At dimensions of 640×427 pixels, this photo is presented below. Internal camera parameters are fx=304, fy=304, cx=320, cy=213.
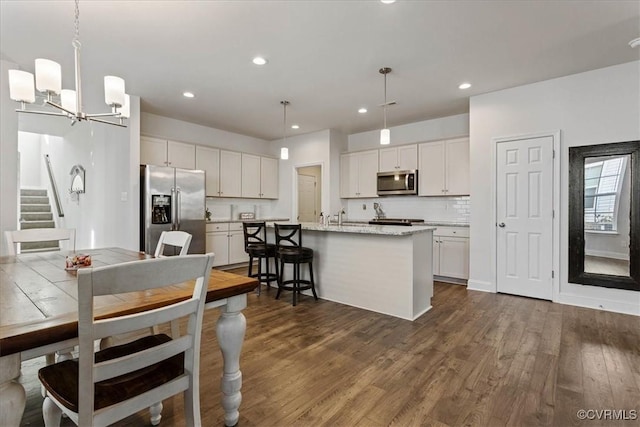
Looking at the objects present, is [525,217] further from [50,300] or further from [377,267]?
[50,300]

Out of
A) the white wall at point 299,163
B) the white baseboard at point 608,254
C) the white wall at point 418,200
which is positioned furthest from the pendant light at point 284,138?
the white baseboard at point 608,254

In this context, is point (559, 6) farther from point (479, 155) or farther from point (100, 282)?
point (100, 282)

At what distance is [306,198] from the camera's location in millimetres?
6941

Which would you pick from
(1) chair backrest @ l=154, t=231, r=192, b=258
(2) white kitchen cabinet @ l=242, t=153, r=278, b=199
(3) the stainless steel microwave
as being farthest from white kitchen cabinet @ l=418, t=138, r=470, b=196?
(1) chair backrest @ l=154, t=231, r=192, b=258

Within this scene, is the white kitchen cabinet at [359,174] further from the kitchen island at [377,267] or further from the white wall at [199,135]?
the kitchen island at [377,267]

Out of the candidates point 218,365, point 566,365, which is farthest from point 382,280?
point 218,365

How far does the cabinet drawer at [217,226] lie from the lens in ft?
17.5

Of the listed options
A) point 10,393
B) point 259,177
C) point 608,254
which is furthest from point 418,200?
point 10,393

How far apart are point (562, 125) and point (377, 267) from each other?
2.80 meters

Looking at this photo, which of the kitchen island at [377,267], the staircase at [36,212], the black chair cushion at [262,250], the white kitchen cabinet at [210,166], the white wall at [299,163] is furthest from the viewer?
the staircase at [36,212]

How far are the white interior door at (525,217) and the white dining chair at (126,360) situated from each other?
13.1ft

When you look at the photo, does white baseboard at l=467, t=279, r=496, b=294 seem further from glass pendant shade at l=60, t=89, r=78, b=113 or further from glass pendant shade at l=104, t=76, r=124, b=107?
glass pendant shade at l=60, t=89, r=78, b=113

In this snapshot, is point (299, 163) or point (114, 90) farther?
point (299, 163)

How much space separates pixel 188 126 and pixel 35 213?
4.31m
